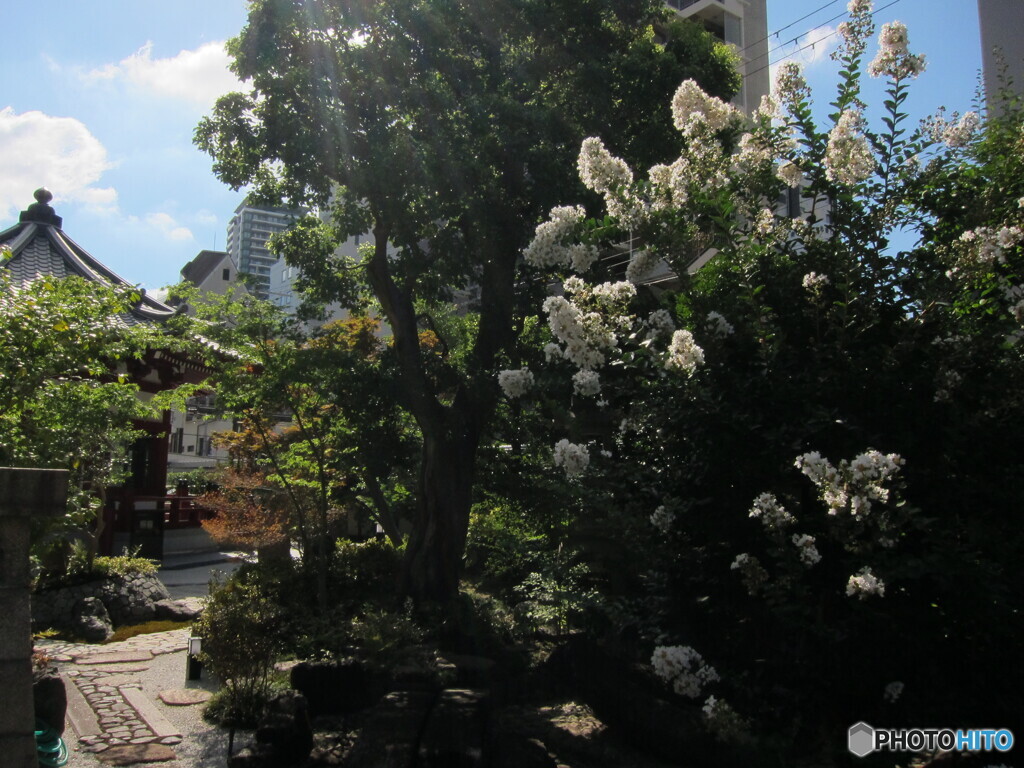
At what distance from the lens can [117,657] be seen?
957cm

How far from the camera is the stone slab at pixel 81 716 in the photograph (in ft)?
22.4

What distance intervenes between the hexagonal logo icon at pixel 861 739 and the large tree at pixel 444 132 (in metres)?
6.32

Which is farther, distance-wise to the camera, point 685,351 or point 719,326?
point 719,326

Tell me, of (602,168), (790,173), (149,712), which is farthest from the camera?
(149,712)

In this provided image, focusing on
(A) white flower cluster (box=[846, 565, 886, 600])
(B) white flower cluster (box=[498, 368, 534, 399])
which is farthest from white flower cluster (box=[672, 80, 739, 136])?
(A) white flower cluster (box=[846, 565, 886, 600])

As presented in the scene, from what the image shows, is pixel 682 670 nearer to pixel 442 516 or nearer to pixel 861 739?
pixel 861 739

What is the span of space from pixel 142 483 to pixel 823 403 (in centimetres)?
1768

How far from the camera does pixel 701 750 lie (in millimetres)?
5652

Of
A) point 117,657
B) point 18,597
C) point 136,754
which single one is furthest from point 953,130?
point 117,657

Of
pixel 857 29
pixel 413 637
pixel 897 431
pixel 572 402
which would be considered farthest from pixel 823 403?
pixel 413 637

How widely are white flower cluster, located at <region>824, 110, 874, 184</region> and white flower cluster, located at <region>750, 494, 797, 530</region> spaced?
1767 millimetres

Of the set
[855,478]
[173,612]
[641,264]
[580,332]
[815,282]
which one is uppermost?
[641,264]

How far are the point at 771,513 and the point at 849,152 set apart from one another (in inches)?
75.5

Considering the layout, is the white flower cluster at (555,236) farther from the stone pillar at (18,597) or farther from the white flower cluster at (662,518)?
the stone pillar at (18,597)
